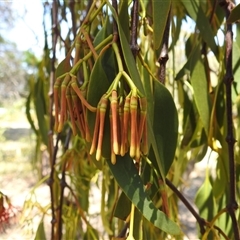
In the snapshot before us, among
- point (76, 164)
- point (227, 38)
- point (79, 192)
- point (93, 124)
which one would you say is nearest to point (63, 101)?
point (93, 124)

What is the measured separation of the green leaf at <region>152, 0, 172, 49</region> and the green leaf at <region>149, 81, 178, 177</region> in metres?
0.05

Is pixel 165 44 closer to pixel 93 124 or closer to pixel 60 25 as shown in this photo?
pixel 93 124

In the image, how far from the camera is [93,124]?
1.20ft

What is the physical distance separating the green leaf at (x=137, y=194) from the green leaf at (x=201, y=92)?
0.24m

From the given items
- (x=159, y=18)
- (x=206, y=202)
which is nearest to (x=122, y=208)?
(x=159, y=18)

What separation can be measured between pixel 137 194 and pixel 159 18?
0.16 meters

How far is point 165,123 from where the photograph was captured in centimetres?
46

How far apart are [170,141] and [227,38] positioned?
0.70 ft

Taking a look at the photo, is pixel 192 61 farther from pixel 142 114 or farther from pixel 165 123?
pixel 142 114

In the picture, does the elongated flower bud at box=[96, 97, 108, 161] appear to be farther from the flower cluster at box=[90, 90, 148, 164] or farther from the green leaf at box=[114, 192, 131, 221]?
the green leaf at box=[114, 192, 131, 221]

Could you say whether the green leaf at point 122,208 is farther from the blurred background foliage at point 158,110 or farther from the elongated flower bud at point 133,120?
the elongated flower bud at point 133,120

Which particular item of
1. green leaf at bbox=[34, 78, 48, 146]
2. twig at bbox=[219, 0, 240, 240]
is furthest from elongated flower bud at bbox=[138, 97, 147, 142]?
green leaf at bbox=[34, 78, 48, 146]

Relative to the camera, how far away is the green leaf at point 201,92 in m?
0.61

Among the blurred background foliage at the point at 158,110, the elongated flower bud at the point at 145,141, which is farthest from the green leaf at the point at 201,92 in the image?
the elongated flower bud at the point at 145,141
